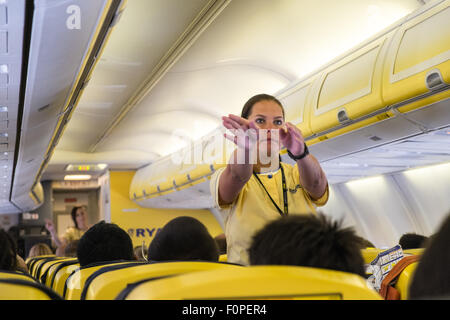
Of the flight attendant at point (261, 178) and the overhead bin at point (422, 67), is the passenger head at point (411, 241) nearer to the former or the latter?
the overhead bin at point (422, 67)

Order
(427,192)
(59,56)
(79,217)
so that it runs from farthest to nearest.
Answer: (427,192) < (79,217) < (59,56)

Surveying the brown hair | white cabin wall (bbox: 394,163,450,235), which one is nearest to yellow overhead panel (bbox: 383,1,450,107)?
the brown hair

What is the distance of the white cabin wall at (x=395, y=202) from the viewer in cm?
987

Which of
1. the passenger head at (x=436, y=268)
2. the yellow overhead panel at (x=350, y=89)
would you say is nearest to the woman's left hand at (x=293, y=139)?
the passenger head at (x=436, y=268)

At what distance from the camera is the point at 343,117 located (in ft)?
18.9

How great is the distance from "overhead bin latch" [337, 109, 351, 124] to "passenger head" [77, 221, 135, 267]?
3.02 metres

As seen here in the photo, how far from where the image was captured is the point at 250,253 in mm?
1312

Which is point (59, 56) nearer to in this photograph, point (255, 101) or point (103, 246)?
point (103, 246)

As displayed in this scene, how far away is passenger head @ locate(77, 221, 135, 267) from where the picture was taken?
11.6ft

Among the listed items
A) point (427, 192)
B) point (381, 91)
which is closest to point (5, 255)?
point (381, 91)

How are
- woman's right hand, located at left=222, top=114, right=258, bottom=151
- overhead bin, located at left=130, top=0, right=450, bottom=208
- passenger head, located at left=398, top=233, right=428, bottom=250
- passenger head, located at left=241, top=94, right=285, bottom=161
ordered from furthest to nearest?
passenger head, located at left=398, top=233, right=428, bottom=250 < overhead bin, located at left=130, top=0, right=450, bottom=208 < passenger head, located at left=241, top=94, right=285, bottom=161 < woman's right hand, located at left=222, top=114, right=258, bottom=151

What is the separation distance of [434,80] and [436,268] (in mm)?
3756

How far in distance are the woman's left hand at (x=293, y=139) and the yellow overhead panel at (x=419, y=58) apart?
8.25ft

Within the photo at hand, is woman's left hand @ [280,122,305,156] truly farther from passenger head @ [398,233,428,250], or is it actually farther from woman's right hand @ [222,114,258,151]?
passenger head @ [398,233,428,250]
